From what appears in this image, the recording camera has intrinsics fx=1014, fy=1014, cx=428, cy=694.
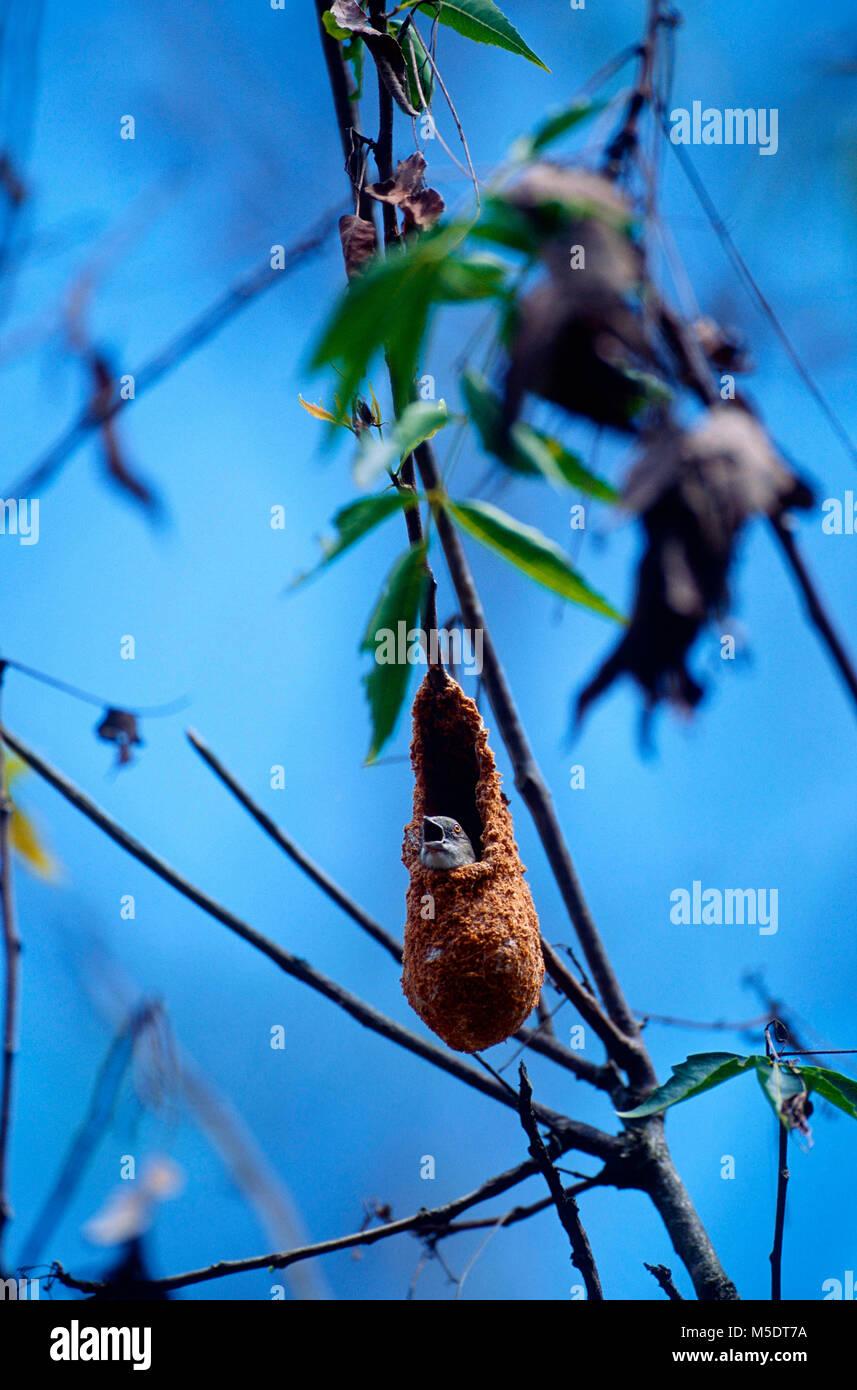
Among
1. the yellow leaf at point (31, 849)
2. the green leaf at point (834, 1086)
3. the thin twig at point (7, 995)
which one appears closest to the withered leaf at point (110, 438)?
the thin twig at point (7, 995)

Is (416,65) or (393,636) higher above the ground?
(416,65)

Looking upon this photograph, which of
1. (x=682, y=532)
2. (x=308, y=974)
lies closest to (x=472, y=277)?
(x=682, y=532)

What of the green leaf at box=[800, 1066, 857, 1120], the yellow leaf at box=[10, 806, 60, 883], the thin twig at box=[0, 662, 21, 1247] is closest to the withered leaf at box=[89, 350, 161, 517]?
the thin twig at box=[0, 662, 21, 1247]

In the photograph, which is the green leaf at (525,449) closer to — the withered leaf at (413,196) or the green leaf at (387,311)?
the green leaf at (387,311)

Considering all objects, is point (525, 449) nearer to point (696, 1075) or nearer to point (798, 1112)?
point (696, 1075)

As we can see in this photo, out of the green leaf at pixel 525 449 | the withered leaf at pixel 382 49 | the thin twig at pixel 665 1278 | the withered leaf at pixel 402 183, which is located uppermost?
the withered leaf at pixel 382 49
